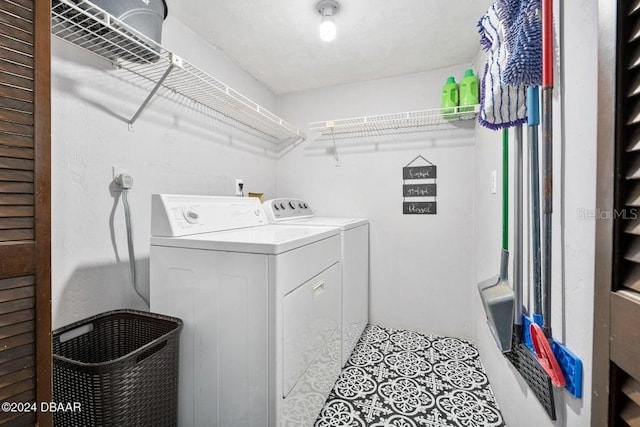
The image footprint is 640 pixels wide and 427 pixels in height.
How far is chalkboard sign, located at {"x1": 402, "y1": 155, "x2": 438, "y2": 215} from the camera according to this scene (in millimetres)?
2314

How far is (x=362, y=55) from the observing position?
6.79ft

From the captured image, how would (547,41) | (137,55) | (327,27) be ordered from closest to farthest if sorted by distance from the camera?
1. (547,41)
2. (137,55)
3. (327,27)

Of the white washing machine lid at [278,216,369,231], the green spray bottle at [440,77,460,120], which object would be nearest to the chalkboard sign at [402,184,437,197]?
the white washing machine lid at [278,216,369,231]

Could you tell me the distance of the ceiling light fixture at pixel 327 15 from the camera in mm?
1521

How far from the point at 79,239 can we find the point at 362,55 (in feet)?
6.89

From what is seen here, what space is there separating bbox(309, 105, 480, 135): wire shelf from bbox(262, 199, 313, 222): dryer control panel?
0.71 m

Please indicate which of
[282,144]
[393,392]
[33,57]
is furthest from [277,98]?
[393,392]

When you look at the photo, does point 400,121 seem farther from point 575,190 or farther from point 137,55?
point 137,55

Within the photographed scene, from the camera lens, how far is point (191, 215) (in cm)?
134

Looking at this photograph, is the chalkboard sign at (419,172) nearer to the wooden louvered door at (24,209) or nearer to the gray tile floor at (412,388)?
the gray tile floor at (412,388)

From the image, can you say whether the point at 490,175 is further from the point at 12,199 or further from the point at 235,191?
the point at 12,199

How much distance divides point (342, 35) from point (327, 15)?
284 millimetres

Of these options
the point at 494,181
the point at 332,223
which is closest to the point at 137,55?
the point at 332,223

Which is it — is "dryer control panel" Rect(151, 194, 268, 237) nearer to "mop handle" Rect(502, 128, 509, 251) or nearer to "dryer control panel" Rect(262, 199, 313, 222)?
"dryer control panel" Rect(262, 199, 313, 222)
